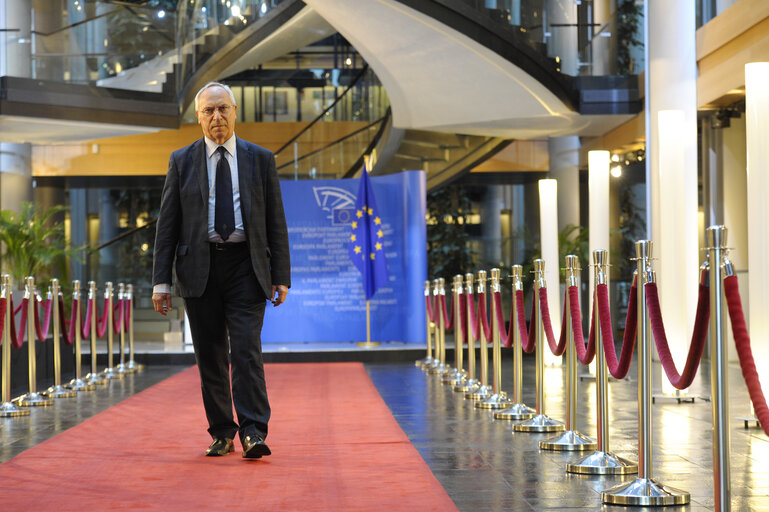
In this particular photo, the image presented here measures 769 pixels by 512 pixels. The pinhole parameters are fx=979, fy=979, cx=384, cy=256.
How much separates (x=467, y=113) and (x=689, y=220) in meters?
5.78

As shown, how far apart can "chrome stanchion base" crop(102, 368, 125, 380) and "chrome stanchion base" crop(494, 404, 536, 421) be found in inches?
198

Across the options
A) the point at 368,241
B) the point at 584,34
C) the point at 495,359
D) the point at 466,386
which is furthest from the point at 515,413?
the point at 584,34

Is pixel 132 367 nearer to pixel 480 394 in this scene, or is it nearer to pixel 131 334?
pixel 131 334

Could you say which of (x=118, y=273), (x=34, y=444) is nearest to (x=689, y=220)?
(x=34, y=444)

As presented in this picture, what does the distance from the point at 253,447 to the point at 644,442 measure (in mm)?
1653

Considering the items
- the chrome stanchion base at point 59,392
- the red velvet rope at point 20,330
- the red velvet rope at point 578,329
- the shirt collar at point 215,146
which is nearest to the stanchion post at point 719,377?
the red velvet rope at point 578,329

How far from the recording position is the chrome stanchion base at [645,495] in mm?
3492

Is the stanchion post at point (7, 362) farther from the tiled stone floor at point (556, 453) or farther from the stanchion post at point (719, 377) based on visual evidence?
the stanchion post at point (719, 377)

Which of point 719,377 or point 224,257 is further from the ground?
point 224,257

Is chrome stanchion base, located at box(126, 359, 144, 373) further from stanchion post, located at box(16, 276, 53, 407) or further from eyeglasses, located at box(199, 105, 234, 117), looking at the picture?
eyeglasses, located at box(199, 105, 234, 117)

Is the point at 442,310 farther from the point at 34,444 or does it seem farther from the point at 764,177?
the point at 34,444

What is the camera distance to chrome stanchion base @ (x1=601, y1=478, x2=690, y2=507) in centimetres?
349

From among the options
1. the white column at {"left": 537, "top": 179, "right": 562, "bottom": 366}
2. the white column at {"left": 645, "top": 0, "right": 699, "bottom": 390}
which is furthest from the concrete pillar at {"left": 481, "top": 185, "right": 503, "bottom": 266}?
the white column at {"left": 645, "top": 0, "right": 699, "bottom": 390}

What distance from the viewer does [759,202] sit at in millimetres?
5828
